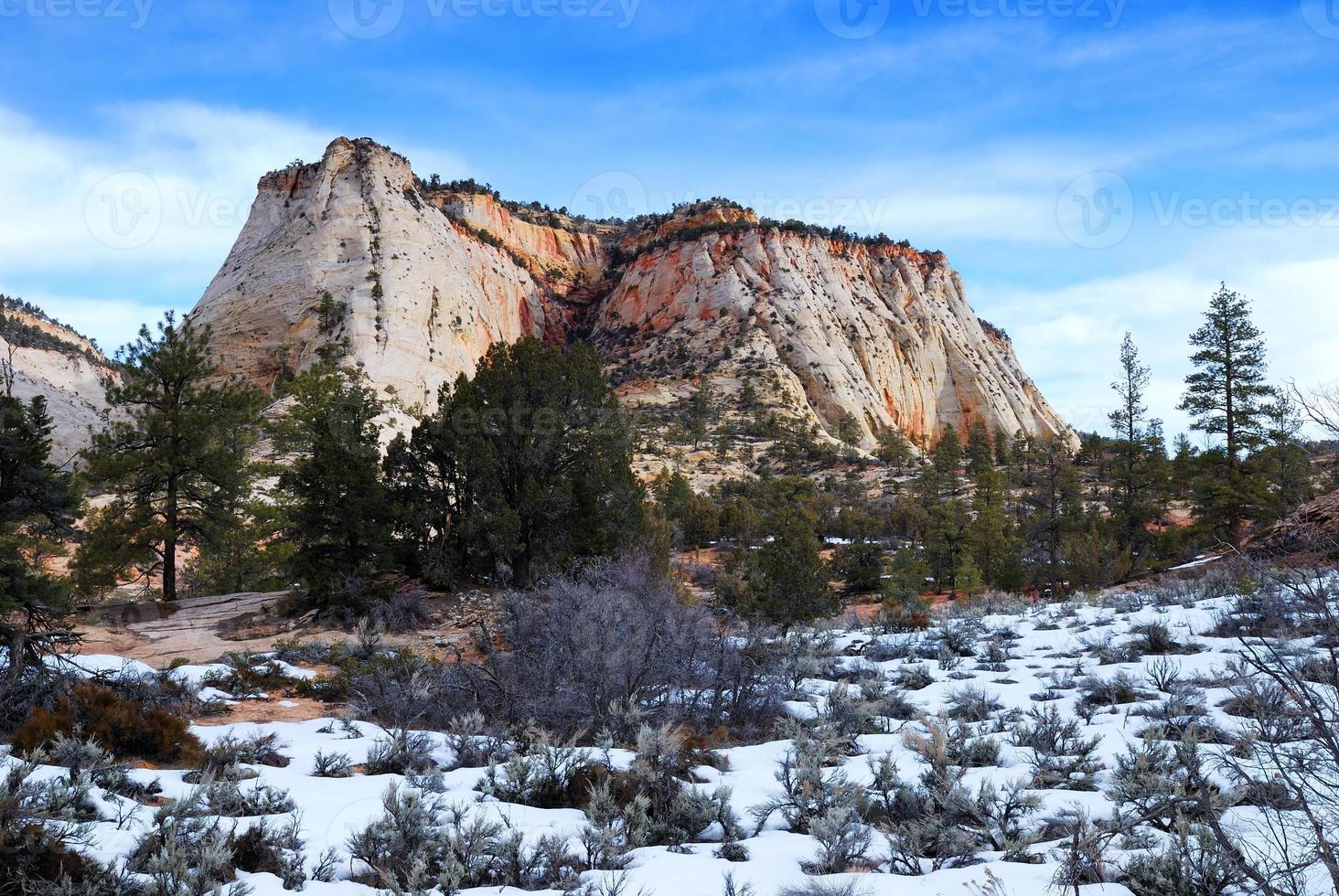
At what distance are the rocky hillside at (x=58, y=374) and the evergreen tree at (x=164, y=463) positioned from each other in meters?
23.1

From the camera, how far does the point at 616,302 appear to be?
78875 millimetres

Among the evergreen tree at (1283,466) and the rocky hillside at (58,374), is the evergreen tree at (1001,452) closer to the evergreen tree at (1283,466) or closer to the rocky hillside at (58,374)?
the evergreen tree at (1283,466)

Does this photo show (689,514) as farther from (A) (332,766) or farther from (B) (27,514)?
(A) (332,766)

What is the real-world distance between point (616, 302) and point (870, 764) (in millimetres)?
75598

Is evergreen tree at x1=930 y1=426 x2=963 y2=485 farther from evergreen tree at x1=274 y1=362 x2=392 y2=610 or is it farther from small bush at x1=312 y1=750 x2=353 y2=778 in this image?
small bush at x1=312 y1=750 x2=353 y2=778

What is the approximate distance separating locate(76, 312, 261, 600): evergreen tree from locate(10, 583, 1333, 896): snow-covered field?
9.29 meters

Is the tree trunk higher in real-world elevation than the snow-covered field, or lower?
higher

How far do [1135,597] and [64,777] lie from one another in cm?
1430

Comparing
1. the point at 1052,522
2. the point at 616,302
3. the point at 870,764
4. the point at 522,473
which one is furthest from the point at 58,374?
the point at 870,764

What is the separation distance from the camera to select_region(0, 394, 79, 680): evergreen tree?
7.87 metres

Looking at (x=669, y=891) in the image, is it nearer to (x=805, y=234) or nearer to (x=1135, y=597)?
(x=1135, y=597)

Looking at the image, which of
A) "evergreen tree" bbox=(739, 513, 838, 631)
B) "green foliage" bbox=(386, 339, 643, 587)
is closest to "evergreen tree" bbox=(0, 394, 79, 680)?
"green foliage" bbox=(386, 339, 643, 587)

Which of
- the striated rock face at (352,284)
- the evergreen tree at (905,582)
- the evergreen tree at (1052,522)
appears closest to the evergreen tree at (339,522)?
the evergreen tree at (905,582)

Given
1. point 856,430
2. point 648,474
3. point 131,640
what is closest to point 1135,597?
point 131,640
